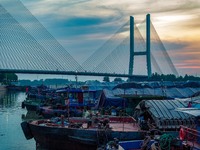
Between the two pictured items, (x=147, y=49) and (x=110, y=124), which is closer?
(x=110, y=124)

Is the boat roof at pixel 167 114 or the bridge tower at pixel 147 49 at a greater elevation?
the bridge tower at pixel 147 49

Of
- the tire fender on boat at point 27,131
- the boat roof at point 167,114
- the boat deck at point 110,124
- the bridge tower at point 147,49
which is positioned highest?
the bridge tower at point 147,49

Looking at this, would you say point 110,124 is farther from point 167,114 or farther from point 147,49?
point 147,49

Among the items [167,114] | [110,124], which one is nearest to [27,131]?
[110,124]

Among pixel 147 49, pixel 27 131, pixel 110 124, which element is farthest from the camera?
pixel 147 49

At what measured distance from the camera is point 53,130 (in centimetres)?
1232

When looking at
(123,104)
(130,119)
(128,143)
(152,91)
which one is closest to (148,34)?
(152,91)

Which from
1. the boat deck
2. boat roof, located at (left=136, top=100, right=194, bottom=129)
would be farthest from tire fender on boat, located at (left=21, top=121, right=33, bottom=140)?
boat roof, located at (left=136, top=100, right=194, bottom=129)

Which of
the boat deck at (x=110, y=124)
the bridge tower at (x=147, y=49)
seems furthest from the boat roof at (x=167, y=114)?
the bridge tower at (x=147, y=49)

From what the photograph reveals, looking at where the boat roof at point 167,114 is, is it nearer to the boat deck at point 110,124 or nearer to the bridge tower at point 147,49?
the boat deck at point 110,124

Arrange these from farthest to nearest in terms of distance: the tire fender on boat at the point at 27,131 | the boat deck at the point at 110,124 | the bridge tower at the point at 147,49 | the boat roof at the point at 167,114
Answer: the bridge tower at the point at 147,49
the tire fender on boat at the point at 27,131
the boat deck at the point at 110,124
the boat roof at the point at 167,114

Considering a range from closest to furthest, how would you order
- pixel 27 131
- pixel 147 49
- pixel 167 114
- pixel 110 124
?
pixel 167 114 < pixel 110 124 < pixel 27 131 < pixel 147 49

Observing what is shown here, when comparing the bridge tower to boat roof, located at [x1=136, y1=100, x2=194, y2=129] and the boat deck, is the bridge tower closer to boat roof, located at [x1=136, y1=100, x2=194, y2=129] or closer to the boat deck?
the boat deck

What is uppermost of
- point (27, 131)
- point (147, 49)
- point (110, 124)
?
point (147, 49)
